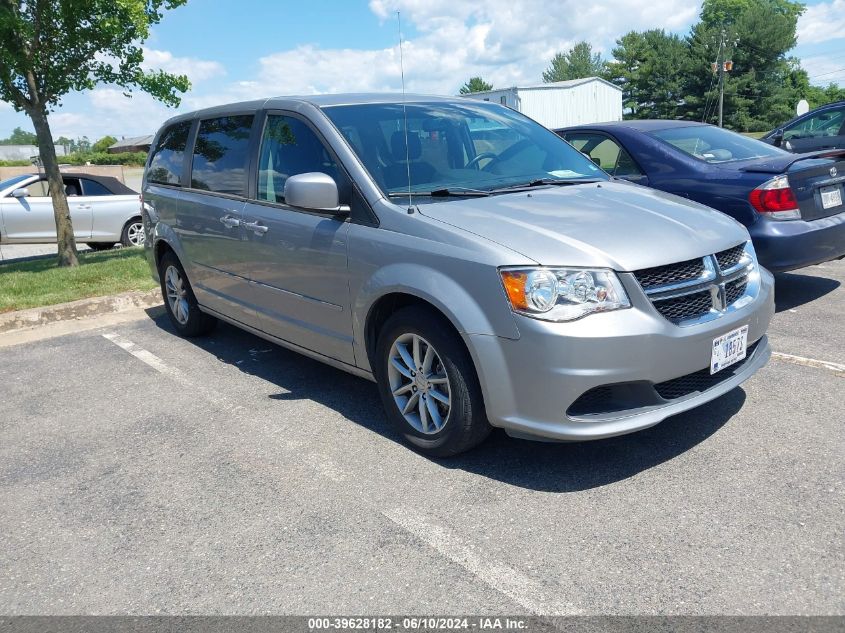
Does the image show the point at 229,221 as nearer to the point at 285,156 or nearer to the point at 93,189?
the point at 285,156

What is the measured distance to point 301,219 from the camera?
431cm

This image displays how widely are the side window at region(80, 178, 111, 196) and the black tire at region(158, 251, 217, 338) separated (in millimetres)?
7552

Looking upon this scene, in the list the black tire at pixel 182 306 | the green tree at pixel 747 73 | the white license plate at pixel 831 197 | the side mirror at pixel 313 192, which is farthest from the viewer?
the green tree at pixel 747 73

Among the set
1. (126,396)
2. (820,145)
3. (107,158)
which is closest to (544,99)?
(820,145)

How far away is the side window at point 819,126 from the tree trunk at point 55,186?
418 inches

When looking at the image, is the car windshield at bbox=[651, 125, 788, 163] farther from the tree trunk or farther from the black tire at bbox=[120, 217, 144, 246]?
the black tire at bbox=[120, 217, 144, 246]

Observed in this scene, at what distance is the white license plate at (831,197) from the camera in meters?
5.80

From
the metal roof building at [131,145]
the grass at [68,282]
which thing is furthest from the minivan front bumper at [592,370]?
the metal roof building at [131,145]

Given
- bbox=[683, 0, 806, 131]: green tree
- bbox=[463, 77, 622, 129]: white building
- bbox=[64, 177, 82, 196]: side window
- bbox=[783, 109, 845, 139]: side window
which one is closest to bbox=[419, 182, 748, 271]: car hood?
bbox=[783, 109, 845, 139]: side window

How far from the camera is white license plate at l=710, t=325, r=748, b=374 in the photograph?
3.39 metres

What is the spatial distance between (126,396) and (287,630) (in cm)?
302

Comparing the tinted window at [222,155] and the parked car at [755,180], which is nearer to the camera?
the tinted window at [222,155]

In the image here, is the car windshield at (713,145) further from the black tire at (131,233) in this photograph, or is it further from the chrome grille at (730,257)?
the black tire at (131,233)

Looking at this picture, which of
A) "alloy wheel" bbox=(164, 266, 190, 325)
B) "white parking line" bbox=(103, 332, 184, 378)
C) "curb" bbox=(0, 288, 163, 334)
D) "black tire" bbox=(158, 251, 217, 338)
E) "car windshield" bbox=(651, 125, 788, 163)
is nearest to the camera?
"white parking line" bbox=(103, 332, 184, 378)
